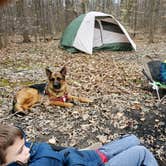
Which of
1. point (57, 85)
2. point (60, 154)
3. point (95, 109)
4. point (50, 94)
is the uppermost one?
point (60, 154)

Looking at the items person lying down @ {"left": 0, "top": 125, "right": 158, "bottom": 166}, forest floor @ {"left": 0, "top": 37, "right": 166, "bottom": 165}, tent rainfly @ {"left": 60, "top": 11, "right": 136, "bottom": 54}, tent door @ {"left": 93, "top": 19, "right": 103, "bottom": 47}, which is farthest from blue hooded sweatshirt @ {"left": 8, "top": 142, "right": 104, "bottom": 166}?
tent door @ {"left": 93, "top": 19, "right": 103, "bottom": 47}

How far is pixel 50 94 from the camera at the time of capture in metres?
5.29

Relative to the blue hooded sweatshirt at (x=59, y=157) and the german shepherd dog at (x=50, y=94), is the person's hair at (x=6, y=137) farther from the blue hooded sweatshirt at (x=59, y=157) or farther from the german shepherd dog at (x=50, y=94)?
the german shepherd dog at (x=50, y=94)

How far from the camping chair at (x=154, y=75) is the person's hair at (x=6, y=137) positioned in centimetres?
359

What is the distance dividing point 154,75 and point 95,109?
63.6 inches

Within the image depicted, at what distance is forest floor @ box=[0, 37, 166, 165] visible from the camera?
3990 millimetres

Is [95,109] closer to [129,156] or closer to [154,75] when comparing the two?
[154,75]

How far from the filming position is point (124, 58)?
9.56 metres

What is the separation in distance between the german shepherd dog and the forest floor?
0.42ft

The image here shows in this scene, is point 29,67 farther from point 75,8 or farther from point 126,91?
point 75,8

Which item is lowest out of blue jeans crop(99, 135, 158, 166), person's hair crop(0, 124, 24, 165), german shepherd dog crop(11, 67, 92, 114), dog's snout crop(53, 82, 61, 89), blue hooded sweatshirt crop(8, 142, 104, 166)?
german shepherd dog crop(11, 67, 92, 114)

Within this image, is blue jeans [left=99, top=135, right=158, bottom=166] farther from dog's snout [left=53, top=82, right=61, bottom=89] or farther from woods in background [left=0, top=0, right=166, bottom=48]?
woods in background [left=0, top=0, right=166, bottom=48]

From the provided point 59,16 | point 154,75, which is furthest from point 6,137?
point 59,16

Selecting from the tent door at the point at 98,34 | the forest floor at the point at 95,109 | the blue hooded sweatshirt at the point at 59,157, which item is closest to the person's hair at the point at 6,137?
the blue hooded sweatshirt at the point at 59,157
